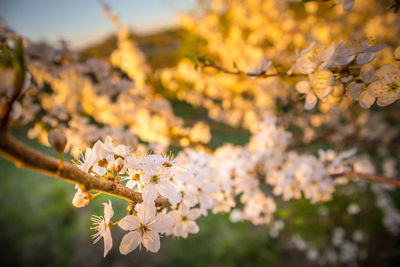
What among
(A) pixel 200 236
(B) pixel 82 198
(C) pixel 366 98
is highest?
(C) pixel 366 98

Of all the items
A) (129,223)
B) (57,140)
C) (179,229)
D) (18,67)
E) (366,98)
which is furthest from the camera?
(179,229)

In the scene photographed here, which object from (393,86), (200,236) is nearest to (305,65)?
(393,86)

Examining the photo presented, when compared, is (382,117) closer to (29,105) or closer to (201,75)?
(201,75)

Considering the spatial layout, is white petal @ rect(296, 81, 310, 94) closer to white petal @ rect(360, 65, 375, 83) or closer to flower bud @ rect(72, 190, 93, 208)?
white petal @ rect(360, 65, 375, 83)

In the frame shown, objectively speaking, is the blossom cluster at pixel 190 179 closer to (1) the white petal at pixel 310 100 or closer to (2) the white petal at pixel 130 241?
(2) the white petal at pixel 130 241

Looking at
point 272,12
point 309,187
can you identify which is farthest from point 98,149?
point 272,12

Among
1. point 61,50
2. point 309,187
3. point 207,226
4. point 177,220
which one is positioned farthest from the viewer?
point 207,226

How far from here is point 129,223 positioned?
0.66 m

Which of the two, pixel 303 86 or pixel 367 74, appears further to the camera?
pixel 303 86

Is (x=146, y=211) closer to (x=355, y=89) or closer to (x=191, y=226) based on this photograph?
(x=191, y=226)

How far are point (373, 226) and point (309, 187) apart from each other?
3.08 m

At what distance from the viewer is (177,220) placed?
2.86ft

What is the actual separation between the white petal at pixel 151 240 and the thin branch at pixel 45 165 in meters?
0.18

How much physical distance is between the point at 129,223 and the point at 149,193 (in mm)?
117
